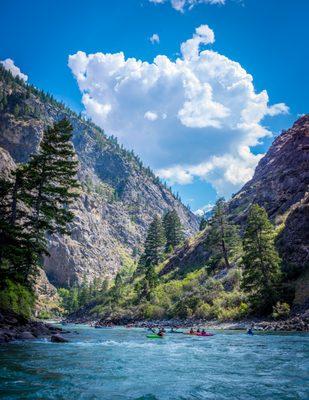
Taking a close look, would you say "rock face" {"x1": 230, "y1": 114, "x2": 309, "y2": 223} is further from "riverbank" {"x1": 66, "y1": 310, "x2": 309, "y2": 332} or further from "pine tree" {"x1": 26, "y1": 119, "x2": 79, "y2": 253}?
"pine tree" {"x1": 26, "y1": 119, "x2": 79, "y2": 253}

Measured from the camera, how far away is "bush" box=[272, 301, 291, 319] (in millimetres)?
38934

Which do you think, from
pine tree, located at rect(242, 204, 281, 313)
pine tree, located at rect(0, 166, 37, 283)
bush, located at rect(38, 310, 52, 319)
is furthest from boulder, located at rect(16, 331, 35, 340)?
bush, located at rect(38, 310, 52, 319)

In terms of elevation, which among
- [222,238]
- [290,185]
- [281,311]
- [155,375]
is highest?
[290,185]

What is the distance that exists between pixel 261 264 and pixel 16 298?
87.6ft

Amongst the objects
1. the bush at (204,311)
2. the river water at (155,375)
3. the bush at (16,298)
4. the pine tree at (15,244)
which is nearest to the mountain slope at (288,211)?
the bush at (204,311)

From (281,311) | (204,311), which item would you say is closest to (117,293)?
(204,311)

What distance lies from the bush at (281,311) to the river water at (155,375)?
1737 cm

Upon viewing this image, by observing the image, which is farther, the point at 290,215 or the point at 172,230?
the point at 172,230

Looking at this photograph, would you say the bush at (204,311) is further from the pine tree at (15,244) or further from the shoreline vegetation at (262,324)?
the pine tree at (15,244)

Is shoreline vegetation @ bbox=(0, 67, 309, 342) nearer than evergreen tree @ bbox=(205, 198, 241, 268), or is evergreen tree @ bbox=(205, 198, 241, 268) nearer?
shoreline vegetation @ bbox=(0, 67, 309, 342)

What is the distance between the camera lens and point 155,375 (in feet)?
49.0

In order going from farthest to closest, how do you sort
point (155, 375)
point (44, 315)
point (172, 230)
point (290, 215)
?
point (44, 315) < point (172, 230) < point (290, 215) < point (155, 375)

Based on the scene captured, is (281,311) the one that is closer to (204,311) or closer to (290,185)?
(204,311)

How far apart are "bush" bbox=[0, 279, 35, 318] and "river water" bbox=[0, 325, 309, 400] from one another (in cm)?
740
